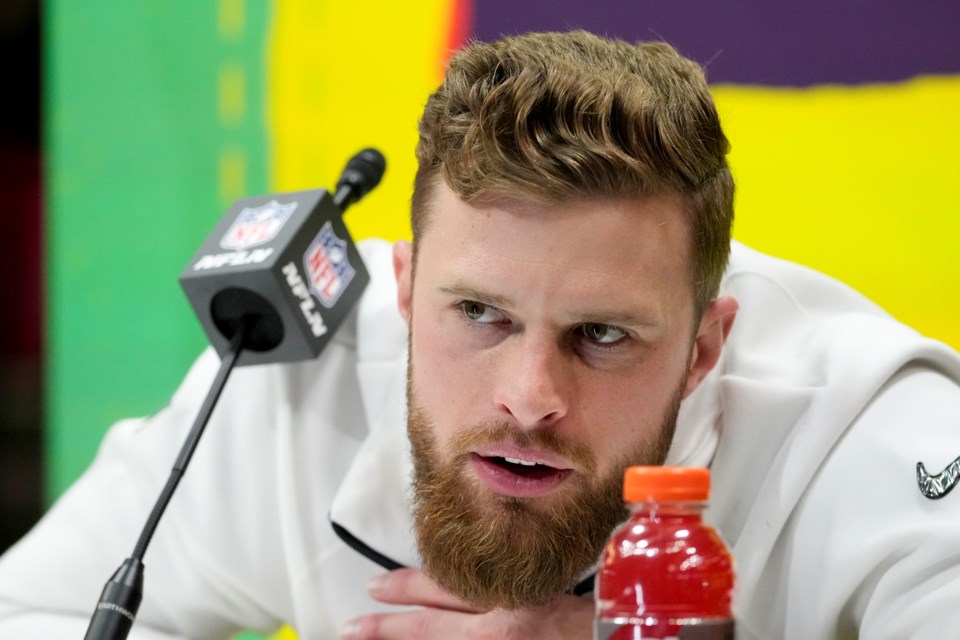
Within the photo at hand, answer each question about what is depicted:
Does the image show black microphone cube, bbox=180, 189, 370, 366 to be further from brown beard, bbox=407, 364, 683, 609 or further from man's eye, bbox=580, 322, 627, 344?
man's eye, bbox=580, 322, 627, 344

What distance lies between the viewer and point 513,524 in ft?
3.62

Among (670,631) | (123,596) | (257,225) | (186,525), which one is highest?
(257,225)

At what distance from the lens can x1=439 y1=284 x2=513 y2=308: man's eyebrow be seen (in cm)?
108

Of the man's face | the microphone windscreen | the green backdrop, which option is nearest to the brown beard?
the man's face

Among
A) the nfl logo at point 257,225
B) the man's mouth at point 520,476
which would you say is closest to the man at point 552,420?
the man's mouth at point 520,476

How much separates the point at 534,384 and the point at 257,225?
1.42 feet

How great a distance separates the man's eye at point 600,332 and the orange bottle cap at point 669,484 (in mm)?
362

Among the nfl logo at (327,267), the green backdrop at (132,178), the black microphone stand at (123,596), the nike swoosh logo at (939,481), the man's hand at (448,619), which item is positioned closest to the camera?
the black microphone stand at (123,596)

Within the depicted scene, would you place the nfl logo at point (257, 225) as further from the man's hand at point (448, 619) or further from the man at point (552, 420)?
the man's hand at point (448, 619)

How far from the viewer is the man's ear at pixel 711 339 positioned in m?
1.25

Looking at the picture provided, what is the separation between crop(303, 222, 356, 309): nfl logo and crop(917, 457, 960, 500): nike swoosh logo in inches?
24.7

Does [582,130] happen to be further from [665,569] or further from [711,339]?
[665,569]

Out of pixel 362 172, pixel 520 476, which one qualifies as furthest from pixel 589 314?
pixel 362 172

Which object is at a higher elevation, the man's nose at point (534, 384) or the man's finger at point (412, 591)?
the man's nose at point (534, 384)
